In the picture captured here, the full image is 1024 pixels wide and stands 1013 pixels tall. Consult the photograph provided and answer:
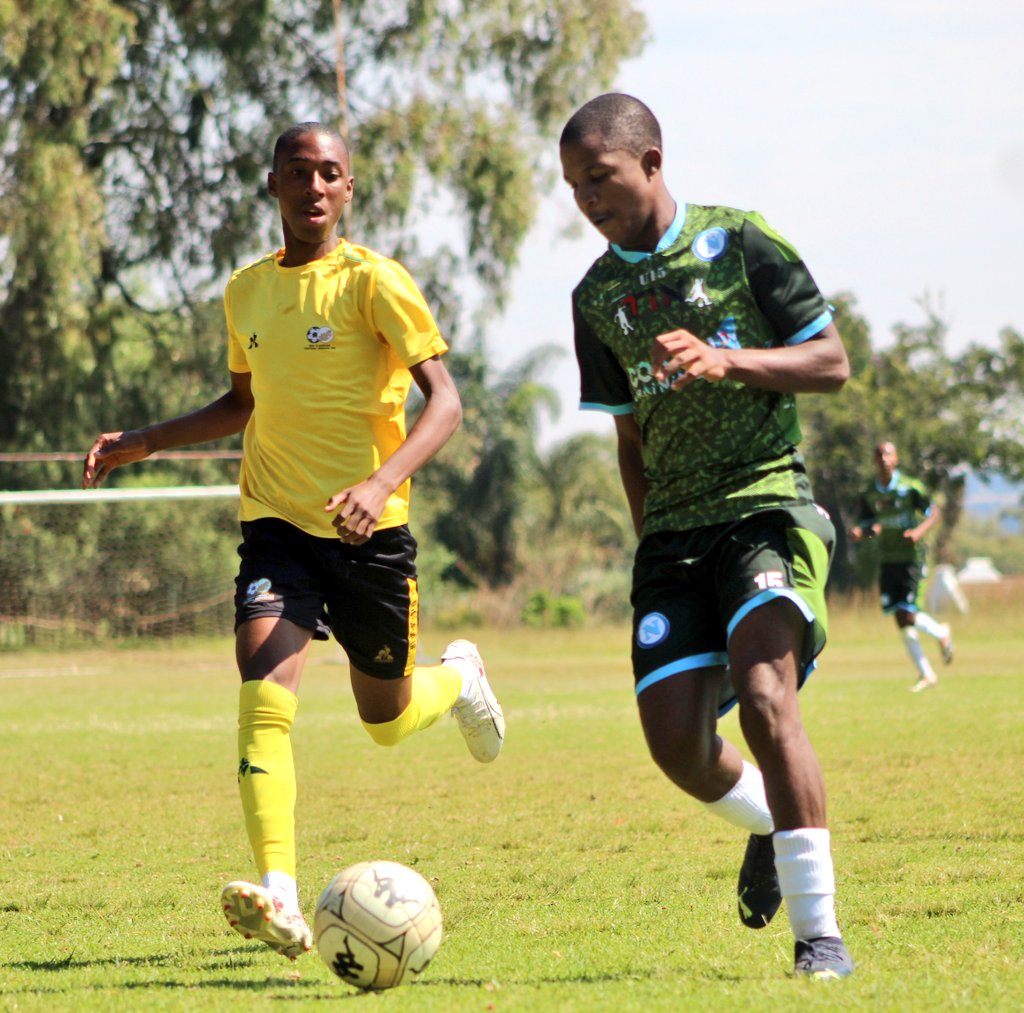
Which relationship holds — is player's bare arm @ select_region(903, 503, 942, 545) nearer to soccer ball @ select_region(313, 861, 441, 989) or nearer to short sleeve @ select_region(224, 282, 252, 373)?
short sleeve @ select_region(224, 282, 252, 373)

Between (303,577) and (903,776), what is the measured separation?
4.95 metres

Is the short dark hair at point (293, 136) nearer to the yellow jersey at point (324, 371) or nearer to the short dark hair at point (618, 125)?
the yellow jersey at point (324, 371)

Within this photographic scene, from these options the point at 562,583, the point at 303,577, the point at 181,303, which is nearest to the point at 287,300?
the point at 303,577

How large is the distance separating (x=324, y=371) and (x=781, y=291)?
1.64 metres

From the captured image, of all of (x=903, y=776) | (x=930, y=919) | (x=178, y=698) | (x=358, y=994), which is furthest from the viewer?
(x=178, y=698)

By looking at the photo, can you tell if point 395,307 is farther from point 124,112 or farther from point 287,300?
point 124,112

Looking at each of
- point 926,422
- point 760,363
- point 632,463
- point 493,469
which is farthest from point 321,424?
point 926,422

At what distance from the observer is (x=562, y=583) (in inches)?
1550

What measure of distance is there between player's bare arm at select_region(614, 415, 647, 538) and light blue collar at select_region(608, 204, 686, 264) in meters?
0.49

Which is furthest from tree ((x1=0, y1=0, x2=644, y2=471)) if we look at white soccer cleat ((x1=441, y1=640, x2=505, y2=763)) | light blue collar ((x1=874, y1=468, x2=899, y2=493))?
white soccer cleat ((x1=441, y1=640, x2=505, y2=763))

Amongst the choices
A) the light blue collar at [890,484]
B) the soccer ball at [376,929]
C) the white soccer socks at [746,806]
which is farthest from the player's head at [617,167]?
the light blue collar at [890,484]

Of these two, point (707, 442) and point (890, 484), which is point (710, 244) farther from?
point (890, 484)

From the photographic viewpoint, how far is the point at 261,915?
4348 millimetres

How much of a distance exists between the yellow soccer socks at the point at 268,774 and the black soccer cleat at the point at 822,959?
1.56m
